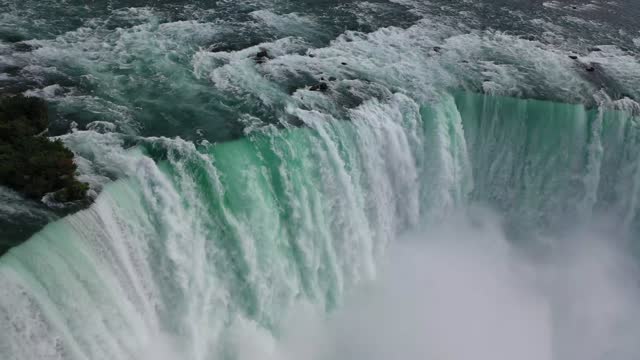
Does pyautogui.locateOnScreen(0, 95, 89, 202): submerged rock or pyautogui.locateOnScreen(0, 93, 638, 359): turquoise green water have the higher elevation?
pyautogui.locateOnScreen(0, 95, 89, 202): submerged rock

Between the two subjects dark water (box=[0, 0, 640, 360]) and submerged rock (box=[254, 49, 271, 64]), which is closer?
dark water (box=[0, 0, 640, 360])

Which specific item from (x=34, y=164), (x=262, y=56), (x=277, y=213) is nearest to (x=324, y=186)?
(x=277, y=213)

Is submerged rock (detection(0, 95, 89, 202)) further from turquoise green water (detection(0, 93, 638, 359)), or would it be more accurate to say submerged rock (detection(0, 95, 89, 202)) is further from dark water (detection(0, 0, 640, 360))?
turquoise green water (detection(0, 93, 638, 359))

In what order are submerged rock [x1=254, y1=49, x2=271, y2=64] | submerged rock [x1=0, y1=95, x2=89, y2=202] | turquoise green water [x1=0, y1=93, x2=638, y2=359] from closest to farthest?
turquoise green water [x1=0, y1=93, x2=638, y2=359] < submerged rock [x1=0, y1=95, x2=89, y2=202] < submerged rock [x1=254, y1=49, x2=271, y2=64]

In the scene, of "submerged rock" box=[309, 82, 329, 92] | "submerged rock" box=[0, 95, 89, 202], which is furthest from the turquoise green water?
"submerged rock" box=[309, 82, 329, 92]

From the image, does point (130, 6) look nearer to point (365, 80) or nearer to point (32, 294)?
point (365, 80)

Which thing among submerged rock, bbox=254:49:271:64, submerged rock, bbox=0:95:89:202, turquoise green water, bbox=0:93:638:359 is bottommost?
turquoise green water, bbox=0:93:638:359

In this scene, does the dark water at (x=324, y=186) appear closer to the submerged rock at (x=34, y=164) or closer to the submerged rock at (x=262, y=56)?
the submerged rock at (x=262, y=56)

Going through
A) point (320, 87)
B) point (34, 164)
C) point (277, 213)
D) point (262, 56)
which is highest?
point (34, 164)

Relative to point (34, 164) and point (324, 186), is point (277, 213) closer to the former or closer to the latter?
point (324, 186)

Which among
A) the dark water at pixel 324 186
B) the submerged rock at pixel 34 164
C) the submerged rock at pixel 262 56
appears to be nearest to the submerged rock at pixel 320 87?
the dark water at pixel 324 186
